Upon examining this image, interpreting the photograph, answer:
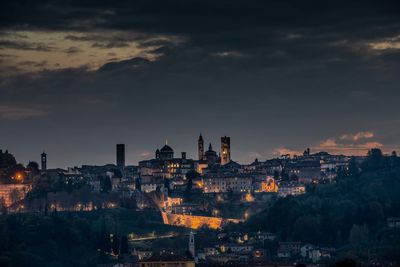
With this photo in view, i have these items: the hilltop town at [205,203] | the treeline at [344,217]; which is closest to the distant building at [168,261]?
the hilltop town at [205,203]

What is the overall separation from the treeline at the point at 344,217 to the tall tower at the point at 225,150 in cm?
2791

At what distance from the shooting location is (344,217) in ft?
259

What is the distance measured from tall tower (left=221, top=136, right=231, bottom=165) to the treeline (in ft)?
91.6

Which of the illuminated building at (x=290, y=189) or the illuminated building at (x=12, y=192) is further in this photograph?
the illuminated building at (x=12, y=192)

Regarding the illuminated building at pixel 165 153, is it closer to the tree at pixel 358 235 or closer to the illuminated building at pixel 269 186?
the illuminated building at pixel 269 186

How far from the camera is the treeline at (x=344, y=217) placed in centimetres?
7319

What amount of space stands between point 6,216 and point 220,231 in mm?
16688

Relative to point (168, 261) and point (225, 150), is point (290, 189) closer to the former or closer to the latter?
point (225, 150)

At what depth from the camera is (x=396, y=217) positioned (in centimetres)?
7862

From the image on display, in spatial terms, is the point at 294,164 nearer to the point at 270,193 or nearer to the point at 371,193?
the point at 270,193


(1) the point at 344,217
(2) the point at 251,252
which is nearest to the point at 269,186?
(1) the point at 344,217

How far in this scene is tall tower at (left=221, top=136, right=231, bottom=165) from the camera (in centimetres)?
12131

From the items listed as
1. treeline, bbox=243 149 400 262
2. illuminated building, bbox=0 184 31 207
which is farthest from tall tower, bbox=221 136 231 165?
treeline, bbox=243 149 400 262

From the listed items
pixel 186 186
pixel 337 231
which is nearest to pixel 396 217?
pixel 337 231
